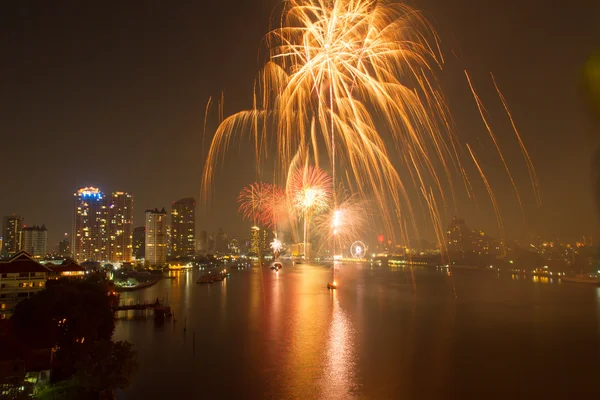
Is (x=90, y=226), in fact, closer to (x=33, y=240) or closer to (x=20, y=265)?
(x=33, y=240)

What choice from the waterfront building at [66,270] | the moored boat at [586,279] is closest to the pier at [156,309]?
the waterfront building at [66,270]

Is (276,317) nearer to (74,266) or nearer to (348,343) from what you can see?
(348,343)

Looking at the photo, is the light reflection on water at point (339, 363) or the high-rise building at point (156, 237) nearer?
the light reflection on water at point (339, 363)

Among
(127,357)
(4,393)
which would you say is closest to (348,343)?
(127,357)

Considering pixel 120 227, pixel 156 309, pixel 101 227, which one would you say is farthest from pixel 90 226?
pixel 156 309

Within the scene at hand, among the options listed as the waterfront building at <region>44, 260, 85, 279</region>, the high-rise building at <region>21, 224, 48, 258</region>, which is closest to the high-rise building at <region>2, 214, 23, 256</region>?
the high-rise building at <region>21, 224, 48, 258</region>

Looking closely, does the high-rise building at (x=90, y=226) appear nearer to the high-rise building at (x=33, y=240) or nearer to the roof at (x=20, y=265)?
the high-rise building at (x=33, y=240)
